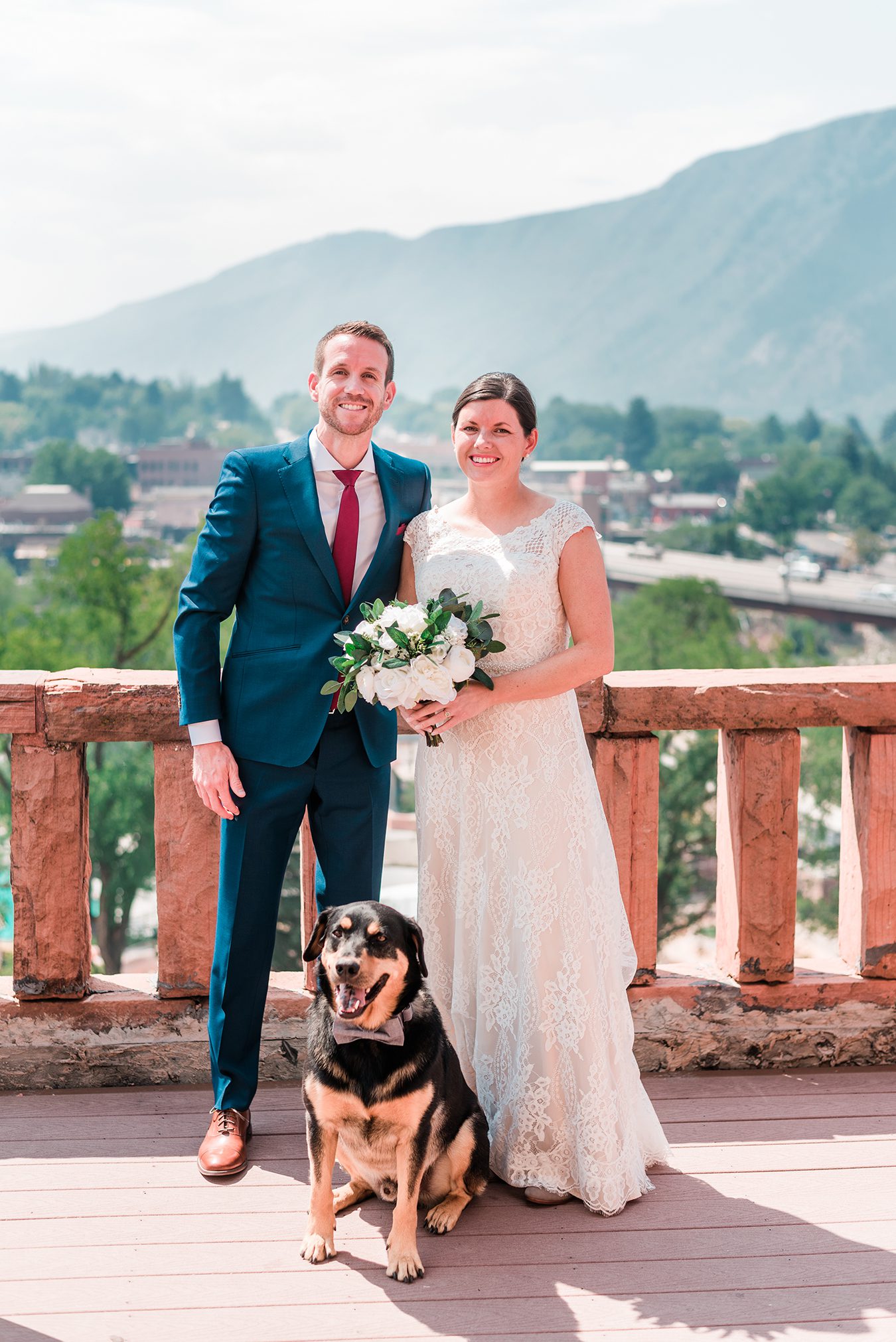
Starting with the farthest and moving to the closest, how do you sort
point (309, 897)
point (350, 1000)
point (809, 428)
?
point (809, 428) → point (309, 897) → point (350, 1000)

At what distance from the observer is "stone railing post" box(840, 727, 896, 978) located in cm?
342

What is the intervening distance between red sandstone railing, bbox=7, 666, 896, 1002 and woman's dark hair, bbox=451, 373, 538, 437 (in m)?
0.85

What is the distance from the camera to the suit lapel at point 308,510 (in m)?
2.82

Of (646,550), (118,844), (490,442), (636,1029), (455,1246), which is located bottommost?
(118,844)

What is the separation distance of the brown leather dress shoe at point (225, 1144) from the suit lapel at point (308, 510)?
1302 mm

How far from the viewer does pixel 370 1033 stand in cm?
244

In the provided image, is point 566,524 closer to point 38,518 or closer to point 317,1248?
point 317,1248

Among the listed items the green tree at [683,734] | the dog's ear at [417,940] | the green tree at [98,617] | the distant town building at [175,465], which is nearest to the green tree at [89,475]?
the distant town building at [175,465]

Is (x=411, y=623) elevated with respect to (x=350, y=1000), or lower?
elevated

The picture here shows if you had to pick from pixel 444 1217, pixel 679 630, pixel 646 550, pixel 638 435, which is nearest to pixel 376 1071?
pixel 444 1217

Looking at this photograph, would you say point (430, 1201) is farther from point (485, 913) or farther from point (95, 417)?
point (95, 417)

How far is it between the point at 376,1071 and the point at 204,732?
35.5 inches

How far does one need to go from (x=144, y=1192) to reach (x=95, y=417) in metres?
180

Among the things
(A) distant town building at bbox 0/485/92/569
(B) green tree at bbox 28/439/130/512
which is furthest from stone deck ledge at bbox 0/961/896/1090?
(B) green tree at bbox 28/439/130/512
